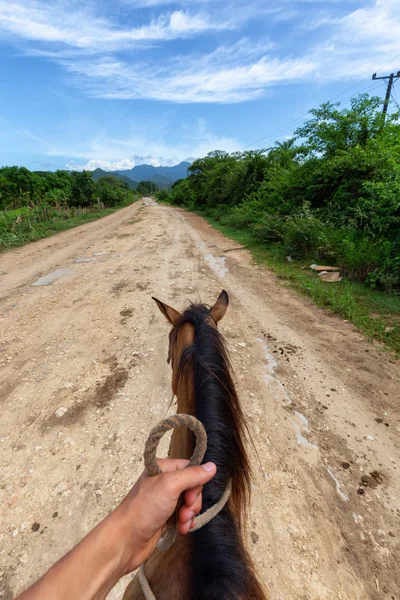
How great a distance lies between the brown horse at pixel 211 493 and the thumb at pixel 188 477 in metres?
0.21

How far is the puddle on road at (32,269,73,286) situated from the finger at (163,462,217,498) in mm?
6400

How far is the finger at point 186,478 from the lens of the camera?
80 cm

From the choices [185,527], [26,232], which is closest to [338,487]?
[185,527]

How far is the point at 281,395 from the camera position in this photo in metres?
3.09

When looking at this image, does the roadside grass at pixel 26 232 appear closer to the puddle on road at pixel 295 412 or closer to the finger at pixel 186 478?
the puddle on road at pixel 295 412

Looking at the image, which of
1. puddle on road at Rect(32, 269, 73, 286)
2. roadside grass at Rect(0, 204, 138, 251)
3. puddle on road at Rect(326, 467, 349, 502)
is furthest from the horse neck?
roadside grass at Rect(0, 204, 138, 251)

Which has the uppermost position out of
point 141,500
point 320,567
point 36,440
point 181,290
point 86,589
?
point 141,500

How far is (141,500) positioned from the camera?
2.63 feet

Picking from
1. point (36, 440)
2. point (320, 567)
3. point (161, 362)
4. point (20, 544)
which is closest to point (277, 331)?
point (161, 362)

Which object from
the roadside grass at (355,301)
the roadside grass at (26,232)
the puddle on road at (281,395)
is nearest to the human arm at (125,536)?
the puddle on road at (281,395)

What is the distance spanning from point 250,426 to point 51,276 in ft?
19.9

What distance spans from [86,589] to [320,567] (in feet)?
5.72

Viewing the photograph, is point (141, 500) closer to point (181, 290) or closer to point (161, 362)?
point (161, 362)

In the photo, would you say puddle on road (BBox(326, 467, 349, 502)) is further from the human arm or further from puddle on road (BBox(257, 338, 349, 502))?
the human arm
